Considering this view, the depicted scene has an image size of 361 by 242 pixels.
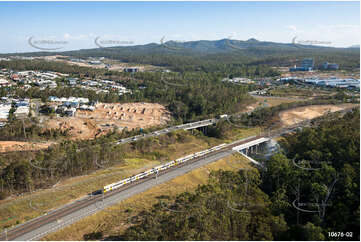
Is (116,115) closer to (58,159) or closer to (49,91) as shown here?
(49,91)

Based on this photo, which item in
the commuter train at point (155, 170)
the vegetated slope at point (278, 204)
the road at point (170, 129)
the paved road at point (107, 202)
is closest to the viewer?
the vegetated slope at point (278, 204)

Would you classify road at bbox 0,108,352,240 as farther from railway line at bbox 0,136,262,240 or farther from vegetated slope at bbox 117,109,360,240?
vegetated slope at bbox 117,109,360,240

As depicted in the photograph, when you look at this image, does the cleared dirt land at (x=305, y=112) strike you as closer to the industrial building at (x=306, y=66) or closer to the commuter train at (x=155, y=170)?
the commuter train at (x=155, y=170)

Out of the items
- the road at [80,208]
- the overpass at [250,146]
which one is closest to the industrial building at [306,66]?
the overpass at [250,146]

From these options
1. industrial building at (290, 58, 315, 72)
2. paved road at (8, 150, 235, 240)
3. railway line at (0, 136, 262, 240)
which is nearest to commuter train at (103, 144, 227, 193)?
railway line at (0, 136, 262, 240)

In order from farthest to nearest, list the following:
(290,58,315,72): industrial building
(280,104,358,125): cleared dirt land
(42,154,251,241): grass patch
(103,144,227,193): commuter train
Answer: (290,58,315,72): industrial building < (280,104,358,125): cleared dirt land < (103,144,227,193): commuter train < (42,154,251,241): grass patch

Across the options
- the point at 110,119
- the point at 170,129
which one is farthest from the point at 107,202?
the point at 110,119
